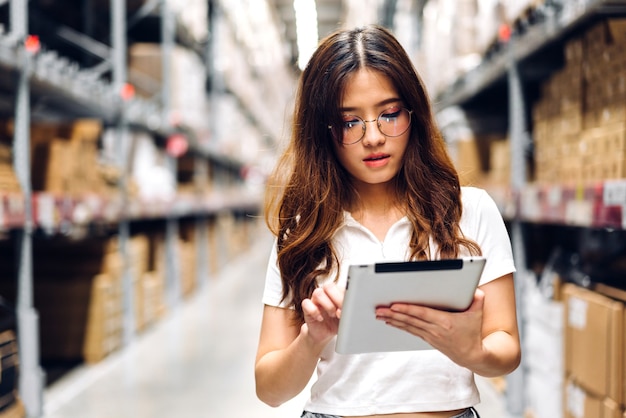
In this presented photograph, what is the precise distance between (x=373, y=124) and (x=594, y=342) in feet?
4.39

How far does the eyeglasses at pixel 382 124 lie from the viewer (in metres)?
1.20

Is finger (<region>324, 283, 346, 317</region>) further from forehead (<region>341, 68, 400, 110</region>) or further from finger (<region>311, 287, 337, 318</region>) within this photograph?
forehead (<region>341, 68, 400, 110</region>)

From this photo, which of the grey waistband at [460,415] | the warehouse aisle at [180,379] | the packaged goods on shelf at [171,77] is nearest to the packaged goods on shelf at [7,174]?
the warehouse aisle at [180,379]

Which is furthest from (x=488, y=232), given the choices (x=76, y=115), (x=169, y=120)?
(x=169, y=120)

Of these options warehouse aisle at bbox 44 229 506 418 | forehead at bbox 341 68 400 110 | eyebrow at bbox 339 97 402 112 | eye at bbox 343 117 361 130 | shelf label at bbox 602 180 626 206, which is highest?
forehead at bbox 341 68 400 110

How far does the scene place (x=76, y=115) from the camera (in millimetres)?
5027

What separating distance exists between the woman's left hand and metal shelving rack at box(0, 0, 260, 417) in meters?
2.23

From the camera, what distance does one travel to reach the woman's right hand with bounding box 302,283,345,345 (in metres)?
1.03

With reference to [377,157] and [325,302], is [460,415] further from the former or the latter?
[377,157]

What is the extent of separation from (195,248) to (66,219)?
4.38m

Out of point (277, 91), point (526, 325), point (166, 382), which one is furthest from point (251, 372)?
point (277, 91)

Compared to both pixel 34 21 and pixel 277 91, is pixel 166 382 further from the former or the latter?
pixel 277 91

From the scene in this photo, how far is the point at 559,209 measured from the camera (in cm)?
244

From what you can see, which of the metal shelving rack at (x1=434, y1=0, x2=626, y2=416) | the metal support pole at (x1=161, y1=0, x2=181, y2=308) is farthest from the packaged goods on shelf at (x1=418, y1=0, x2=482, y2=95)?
the metal support pole at (x1=161, y1=0, x2=181, y2=308)
